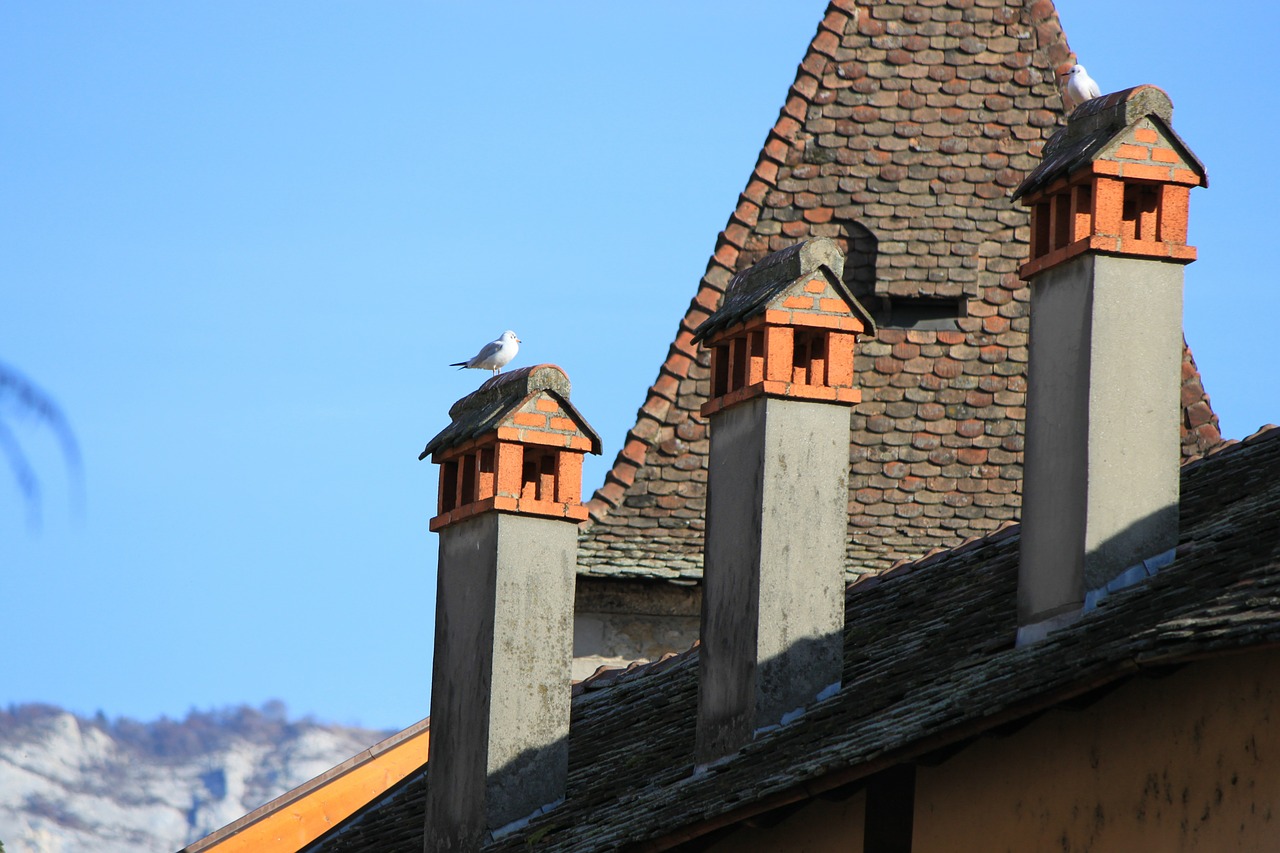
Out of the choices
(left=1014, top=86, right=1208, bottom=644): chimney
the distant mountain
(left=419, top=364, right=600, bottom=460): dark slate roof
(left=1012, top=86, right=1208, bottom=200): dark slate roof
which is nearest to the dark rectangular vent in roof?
(left=419, top=364, right=600, bottom=460): dark slate roof

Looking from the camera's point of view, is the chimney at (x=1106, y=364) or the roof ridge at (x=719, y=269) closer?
the chimney at (x=1106, y=364)

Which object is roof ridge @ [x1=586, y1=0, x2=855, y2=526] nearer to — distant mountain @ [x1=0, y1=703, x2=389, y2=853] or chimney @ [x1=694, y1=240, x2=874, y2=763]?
chimney @ [x1=694, y1=240, x2=874, y2=763]

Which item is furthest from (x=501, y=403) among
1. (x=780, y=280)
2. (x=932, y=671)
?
(x=932, y=671)

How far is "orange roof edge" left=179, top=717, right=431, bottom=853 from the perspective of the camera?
17.4 metres

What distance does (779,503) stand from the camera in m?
10.6

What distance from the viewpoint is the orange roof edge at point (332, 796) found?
17.4 m

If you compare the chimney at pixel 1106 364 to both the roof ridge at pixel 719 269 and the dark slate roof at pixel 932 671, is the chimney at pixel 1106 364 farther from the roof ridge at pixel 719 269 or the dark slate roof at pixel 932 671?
the roof ridge at pixel 719 269

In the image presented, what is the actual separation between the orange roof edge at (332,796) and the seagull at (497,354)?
3309 millimetres

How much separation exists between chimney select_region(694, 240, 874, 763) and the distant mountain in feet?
308

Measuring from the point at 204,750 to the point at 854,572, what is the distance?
150361mm

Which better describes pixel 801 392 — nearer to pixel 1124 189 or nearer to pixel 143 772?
pixel 1124 189

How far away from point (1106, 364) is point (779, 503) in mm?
1678

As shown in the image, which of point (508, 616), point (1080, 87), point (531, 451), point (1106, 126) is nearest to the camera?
point (1106, 126)

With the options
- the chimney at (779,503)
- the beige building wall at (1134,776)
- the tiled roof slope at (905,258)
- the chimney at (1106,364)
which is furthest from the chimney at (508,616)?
the tiled roof slope at (905,258)
